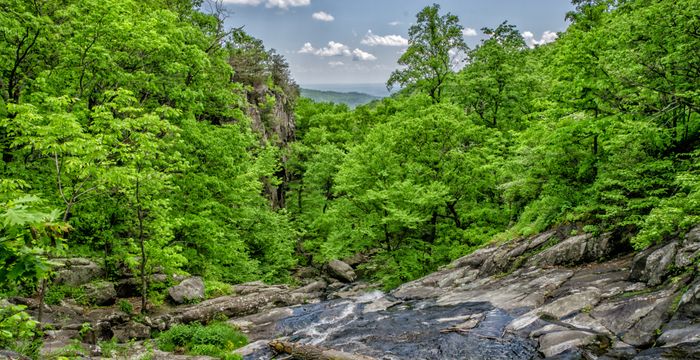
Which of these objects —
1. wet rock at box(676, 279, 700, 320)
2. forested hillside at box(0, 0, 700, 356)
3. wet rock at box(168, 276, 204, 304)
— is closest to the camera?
wet rock at box(676, 279, 700, 320)

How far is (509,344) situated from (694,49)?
9997 millimetres

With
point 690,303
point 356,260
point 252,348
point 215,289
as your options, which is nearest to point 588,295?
point 690,303

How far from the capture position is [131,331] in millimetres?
14773

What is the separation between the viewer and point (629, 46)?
1443cm

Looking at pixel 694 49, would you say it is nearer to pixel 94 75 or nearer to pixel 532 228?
pixel 532 228

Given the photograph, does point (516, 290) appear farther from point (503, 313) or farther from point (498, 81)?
point (498, 81)

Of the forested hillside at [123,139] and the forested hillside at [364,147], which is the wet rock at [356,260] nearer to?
the forested hillside at [364,147]

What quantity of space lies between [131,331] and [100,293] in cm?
278

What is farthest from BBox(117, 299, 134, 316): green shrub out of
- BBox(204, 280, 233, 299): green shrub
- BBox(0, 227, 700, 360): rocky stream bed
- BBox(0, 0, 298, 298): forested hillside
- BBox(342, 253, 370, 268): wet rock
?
BBox(342, 253, 370, 268): wet rock

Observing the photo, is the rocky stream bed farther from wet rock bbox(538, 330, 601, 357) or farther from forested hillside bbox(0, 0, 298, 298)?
forested hillside bbox(0, 0, 298, 298)

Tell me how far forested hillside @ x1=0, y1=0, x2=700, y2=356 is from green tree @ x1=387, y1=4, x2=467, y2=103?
0.12 meters

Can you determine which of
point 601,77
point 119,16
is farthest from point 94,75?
point 601,77

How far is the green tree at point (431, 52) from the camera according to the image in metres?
33.8

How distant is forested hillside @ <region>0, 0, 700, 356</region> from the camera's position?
1222cm
